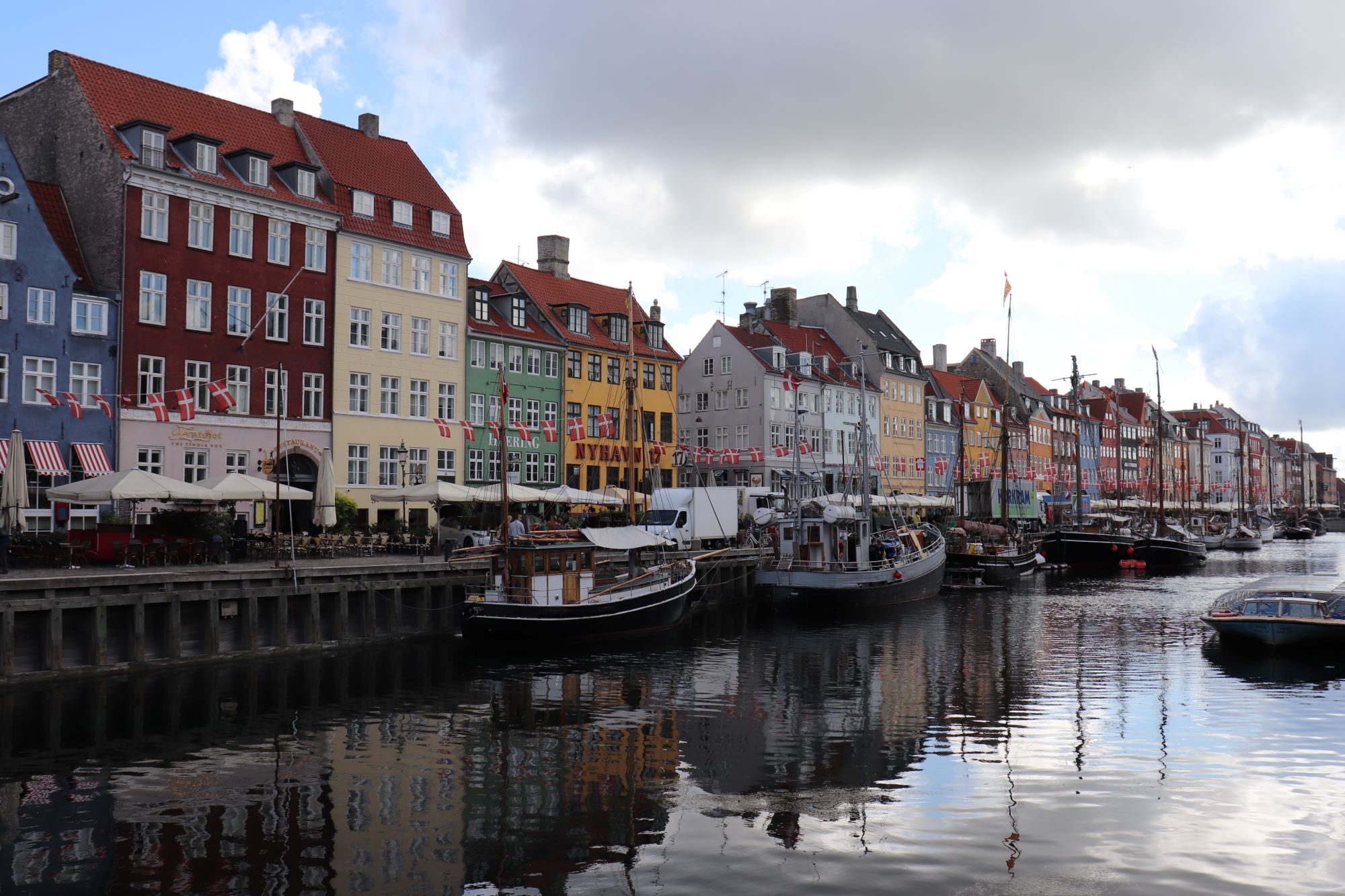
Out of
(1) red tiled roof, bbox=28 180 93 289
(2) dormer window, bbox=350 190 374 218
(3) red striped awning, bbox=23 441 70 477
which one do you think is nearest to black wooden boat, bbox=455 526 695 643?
(3) red striped awning, bbox=23 441 70 477

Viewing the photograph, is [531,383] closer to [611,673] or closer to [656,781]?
[611,673]

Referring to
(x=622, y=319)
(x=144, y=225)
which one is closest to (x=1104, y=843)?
(x=144, y=225)

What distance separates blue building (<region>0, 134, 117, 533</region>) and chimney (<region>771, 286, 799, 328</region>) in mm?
58914

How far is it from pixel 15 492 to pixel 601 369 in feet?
130

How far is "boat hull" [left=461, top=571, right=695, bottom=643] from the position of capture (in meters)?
35.3

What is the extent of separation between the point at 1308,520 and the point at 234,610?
166775 millimetres

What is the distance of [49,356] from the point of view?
41.9 metres

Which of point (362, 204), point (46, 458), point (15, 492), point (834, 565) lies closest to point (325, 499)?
point (15, 492)

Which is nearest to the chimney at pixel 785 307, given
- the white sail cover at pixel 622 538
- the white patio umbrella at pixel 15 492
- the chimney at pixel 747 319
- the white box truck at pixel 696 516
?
the chimney at pixel 747 319

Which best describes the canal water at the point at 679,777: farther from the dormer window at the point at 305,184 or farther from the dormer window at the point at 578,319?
the dormer window at the point at 578,319

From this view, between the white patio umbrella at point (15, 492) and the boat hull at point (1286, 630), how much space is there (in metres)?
36.2

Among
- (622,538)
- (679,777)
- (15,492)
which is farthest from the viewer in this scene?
(622,538)

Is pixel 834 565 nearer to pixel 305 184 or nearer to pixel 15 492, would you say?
pixel 305 184

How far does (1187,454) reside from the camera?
585 feet
